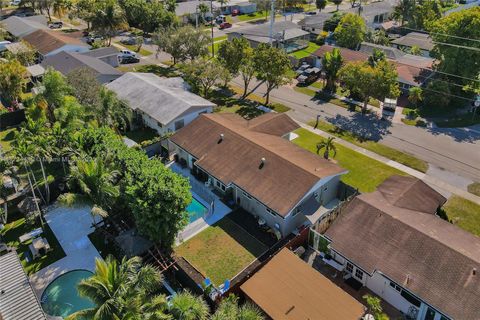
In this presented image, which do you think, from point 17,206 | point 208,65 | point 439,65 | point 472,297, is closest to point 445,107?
point 439,65

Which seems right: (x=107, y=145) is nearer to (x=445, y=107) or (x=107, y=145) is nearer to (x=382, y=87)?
(x=382, y=87)

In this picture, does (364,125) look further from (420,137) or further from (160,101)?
(160,101)

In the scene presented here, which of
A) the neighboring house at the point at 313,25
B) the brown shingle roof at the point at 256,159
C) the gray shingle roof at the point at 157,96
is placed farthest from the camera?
the neighboring house at the point at 313,25

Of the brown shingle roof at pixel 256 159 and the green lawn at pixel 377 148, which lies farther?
the green lawn at pixel 377 148

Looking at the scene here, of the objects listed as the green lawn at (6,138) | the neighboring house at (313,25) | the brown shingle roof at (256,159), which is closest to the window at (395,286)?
the brown shingle roof at (256,159)

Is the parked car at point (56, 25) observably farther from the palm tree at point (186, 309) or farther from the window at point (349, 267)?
the window at point (349, 267)

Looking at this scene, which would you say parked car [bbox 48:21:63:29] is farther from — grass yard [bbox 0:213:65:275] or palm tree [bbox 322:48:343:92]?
grass yard [bbox 0:213:65:275]

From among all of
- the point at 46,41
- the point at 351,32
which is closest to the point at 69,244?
the point at 46,41

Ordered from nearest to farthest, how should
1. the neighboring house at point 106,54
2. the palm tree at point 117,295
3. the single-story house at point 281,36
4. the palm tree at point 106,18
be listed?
the palm tree at point 117,295
the neighboring house at point 106,54
the palm tree at point 106,18
the single-story house at point 281,36

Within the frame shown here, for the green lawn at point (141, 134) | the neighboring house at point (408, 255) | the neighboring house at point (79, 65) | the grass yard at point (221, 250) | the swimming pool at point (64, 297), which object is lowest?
the swimming pool at point (64, 297)
